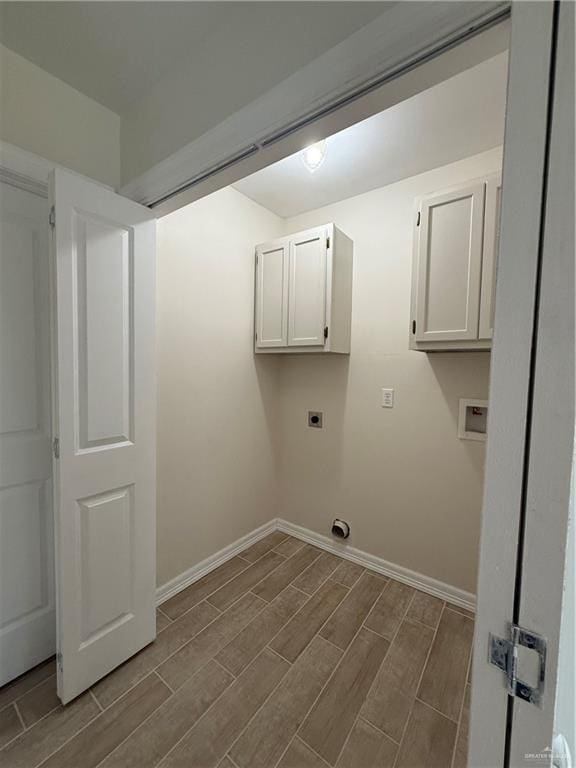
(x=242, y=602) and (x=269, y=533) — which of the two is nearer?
(x=242, y=602)

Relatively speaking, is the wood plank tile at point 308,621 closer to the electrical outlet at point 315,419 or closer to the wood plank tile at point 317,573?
the wood plank tile at point 317,573

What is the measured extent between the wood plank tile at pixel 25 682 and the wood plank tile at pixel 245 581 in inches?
30.6

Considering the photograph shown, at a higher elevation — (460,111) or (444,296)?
(460,111)

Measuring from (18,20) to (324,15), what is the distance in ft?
3.64

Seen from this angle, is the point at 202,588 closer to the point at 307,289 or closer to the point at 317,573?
the point at 317,573

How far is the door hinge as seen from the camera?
43cm

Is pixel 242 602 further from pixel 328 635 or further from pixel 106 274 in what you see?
pixel 106 274

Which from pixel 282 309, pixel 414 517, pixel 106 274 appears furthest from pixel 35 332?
pixel 414 517

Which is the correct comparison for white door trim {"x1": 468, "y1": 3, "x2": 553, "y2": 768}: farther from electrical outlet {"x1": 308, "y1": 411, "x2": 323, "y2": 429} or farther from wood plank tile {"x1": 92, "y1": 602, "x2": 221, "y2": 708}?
electrical outlet {"x1": 308, "y1": 411, "x2": 323, "y2": 429}

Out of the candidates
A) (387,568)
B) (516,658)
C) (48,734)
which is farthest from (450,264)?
(48,734)

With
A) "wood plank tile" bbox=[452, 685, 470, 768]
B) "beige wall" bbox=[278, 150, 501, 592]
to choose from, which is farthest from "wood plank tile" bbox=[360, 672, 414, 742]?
"beige wall" bbox=[278, 150, 501, 592]

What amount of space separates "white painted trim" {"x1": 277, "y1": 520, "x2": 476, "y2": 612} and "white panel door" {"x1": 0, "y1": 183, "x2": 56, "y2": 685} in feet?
5.48

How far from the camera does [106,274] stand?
134 cm

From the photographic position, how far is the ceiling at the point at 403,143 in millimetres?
1384
